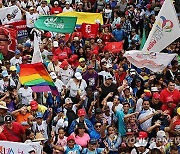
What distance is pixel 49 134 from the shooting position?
13.4 m

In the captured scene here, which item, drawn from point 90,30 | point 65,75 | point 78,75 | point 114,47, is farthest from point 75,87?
point 90,30

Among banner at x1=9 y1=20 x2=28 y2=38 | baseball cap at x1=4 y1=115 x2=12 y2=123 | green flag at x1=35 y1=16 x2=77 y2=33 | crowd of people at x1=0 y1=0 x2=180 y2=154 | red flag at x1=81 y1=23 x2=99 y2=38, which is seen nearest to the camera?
baseball cap at x1=4 y1=115 x2=12 y2=123

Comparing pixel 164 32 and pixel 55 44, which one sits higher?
pixel 164 32

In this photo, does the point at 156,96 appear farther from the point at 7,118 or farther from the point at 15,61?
the point at 15,61

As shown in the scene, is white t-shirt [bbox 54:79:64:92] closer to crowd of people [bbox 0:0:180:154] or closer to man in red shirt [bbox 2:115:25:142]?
crowd of people [bbox 0:0:180:154]

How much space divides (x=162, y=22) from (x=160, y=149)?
445 centimetres

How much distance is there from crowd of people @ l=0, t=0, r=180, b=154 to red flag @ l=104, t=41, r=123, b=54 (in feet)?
0.45

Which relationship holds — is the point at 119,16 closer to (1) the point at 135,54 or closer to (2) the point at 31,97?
(1) the point at 135,54

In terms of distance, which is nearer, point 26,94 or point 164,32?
point 26,94

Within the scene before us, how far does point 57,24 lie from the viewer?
18.1 meters

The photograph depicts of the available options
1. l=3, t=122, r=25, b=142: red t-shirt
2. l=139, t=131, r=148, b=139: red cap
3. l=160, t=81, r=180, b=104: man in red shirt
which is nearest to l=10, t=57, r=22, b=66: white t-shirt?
l=160, t=81, r=180, b=104: man in red shirt

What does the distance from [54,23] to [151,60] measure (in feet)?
12.2

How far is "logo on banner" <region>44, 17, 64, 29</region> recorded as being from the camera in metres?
18.0

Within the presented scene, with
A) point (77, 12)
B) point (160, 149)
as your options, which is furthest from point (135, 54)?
point (77, 12)
